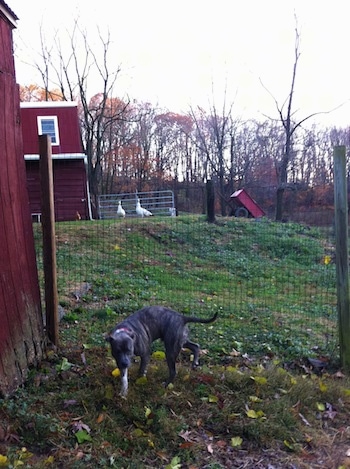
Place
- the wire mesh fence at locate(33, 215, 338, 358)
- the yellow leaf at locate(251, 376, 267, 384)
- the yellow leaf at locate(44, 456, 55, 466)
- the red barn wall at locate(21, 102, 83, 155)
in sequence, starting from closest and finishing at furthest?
the yellow leaf at locate(44, 456, 55, 466) → the yellow leaf at locate(251, 376, 267, 384) → the wire mesh fence at locate(33, 215, 338, 358) → the red barn wall at locate(21, 102, 83, 155)

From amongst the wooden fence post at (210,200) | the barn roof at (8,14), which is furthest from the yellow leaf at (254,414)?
the wooden fence post at (210,200)

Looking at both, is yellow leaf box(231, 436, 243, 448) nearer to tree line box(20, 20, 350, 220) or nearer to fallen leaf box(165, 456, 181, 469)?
fallen leaf box(165, 456, 181, 469)

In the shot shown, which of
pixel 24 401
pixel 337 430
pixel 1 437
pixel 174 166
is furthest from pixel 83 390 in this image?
pixel 174 166

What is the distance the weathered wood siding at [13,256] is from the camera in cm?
376

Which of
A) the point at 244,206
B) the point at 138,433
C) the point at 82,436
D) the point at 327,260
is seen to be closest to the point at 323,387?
the point at 138,433

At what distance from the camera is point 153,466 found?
298cm

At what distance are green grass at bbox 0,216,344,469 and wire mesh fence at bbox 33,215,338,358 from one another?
4 cm

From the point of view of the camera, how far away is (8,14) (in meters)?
4.07

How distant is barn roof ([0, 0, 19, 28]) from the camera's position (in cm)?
390

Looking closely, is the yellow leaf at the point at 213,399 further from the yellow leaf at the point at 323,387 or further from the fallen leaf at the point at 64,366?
the fallen leaf at the point at 64,366

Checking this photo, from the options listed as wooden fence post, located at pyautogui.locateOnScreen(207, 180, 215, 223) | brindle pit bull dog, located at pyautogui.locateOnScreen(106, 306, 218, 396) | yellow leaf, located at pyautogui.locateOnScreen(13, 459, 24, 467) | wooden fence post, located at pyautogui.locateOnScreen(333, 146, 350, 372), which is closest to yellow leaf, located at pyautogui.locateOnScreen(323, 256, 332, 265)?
wooden fence post, located at pyautogui.locateOnScreen(207, 180, 215, 223)

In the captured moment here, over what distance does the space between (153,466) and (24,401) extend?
1247mm

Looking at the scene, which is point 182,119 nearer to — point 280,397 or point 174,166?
point 174,166

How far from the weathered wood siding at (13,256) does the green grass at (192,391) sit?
0.25 m
